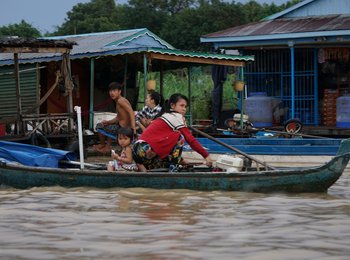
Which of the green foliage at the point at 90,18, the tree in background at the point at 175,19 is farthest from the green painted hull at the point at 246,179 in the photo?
the green foliage at the point at 90,18

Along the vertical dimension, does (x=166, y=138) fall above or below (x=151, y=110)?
below

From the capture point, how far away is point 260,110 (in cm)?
1856

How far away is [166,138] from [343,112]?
8.54 meters

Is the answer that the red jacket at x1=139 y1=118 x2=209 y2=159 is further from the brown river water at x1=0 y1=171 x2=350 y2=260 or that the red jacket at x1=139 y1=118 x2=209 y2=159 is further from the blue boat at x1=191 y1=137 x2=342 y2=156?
the blue boat at x1=191 y1=137 x2=342 y2=156

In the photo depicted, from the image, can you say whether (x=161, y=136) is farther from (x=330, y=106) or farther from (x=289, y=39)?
(x=330, y=106)

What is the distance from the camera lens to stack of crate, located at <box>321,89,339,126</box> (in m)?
18.0

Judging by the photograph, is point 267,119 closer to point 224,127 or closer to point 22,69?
point 224,127

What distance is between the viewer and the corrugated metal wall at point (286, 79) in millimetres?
18797

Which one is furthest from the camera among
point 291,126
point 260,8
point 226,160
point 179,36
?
point 260,8

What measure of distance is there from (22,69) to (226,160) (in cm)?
848

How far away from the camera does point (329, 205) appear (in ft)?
28.8

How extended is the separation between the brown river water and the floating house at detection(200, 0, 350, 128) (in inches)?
310

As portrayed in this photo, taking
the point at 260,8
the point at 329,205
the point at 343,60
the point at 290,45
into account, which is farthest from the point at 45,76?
the point at 260,8

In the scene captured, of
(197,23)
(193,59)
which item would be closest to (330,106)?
(193,59)
